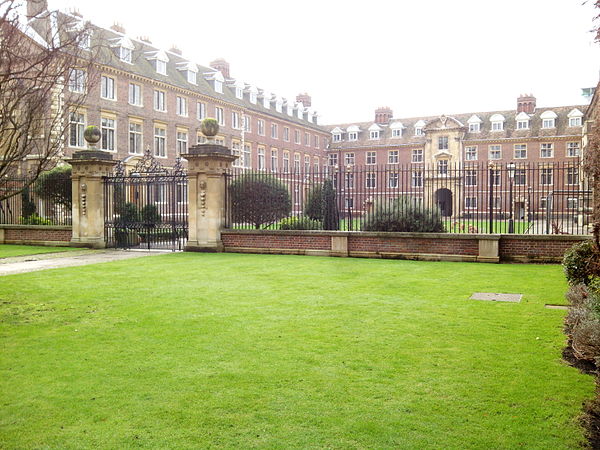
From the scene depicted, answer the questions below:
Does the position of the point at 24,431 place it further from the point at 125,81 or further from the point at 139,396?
the point at 125,81

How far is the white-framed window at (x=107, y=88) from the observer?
33625mm

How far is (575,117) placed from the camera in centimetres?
5409

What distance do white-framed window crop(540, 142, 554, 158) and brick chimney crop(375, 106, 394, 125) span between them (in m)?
18.4

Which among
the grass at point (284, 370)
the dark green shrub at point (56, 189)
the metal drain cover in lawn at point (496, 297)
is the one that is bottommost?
the grass at point (284, 370)

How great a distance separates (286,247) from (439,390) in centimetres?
1164

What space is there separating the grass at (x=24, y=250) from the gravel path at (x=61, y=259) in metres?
0.75

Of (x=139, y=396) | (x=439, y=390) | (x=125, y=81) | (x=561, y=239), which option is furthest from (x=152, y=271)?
(x=125, y=81)

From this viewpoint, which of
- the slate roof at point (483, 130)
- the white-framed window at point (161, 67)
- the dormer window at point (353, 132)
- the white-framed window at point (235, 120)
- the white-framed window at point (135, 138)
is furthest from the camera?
the dormer window at point (353, 132)

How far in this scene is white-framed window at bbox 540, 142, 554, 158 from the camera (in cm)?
5488

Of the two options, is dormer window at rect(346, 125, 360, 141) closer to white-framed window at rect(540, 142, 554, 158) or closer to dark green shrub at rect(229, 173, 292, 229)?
white-framed window at rect(540, 142, 554, 158)

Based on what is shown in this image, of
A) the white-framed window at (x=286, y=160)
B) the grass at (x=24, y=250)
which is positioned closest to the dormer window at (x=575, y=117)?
the white-framed window at (x=286, y=160)

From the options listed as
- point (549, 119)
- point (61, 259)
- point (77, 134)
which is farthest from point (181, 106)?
point (549, 119)

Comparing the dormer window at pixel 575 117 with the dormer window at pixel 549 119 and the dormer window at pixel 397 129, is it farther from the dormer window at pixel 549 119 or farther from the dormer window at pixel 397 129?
the dormer window at pixel 397 129

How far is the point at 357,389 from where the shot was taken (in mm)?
4230
